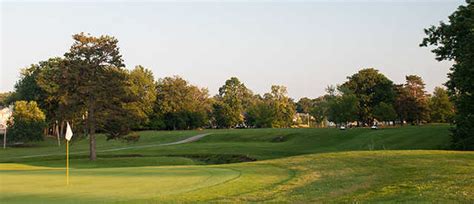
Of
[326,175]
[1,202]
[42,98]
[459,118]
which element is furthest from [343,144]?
[42,98]

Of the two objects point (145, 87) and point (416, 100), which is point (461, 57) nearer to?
point (416, 100)

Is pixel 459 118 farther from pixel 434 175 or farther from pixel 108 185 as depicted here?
pixel 108 185

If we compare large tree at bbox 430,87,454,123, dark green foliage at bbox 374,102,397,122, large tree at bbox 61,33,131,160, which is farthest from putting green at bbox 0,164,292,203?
large tree at bbox 430,87,454,123

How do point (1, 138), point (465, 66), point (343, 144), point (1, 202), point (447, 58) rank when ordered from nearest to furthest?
point (1, 202) → point (465, 66) → point (447, 58) → point (343, 144) → point (1, 138)

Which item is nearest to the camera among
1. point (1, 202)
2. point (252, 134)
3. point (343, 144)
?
point (1, 202)

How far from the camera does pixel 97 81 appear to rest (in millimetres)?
39250

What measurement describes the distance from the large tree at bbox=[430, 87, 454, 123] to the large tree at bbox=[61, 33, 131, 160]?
198 feet

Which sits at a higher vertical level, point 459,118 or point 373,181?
point 459,118

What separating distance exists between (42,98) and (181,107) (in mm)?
32923

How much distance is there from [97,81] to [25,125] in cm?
4003

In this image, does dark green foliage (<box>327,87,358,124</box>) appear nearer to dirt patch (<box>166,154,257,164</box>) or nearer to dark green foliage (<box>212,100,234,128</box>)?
dirt patch (<box>166,154,257,164</box>)

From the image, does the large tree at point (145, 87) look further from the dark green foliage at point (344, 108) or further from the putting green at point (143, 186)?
the putting green at point (143, 186)

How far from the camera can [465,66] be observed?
97.6 feet

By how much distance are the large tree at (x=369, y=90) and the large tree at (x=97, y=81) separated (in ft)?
184
